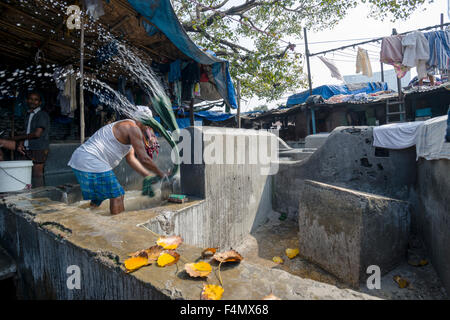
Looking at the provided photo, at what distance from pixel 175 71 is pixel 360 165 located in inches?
187

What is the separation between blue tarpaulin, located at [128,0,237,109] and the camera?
4.04 metres

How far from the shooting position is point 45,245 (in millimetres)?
2154

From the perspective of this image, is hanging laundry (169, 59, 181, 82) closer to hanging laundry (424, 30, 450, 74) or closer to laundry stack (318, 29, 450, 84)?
laundry stack (318, 29, 450, 84)

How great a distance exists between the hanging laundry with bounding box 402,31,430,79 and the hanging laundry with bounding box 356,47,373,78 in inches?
130

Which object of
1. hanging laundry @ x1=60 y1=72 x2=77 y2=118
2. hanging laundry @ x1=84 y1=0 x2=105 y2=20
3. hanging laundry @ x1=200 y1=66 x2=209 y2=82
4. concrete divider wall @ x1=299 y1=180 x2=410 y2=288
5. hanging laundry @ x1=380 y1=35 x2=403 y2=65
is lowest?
concrete divider wall @ x1=299 y1=180 x2=410 y2=288

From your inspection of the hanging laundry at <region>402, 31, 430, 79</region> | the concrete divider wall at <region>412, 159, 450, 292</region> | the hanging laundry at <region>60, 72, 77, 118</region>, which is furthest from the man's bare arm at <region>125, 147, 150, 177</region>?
the hanging laundry at <region>402, 31, 430, 79</region>

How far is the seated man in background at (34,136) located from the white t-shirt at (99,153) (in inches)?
83.1

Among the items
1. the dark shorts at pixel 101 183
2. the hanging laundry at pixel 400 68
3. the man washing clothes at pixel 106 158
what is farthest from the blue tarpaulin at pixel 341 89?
the dark shorts at pixel 101 183

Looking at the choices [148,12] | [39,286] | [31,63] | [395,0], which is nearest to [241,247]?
[39,286]

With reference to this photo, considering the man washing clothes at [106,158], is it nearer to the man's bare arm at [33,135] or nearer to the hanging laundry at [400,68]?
the man's bare arm at [33,135]

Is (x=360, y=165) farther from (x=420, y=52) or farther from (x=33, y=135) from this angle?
(x=420, y=52)

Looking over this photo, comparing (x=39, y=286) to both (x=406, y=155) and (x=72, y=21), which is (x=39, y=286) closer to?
(x=72, y=21)

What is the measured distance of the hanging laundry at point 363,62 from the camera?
1167 cm

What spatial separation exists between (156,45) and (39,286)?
16.1 ft
